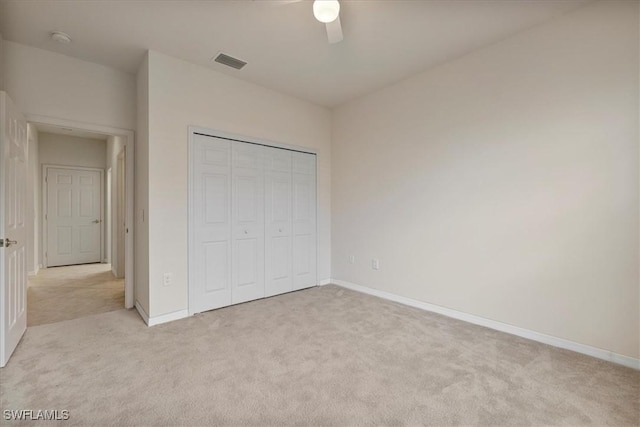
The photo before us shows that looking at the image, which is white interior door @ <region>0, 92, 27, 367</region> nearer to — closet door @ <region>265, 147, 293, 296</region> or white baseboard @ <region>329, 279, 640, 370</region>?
closet door @ <region>265, 147, 293, 296</region>

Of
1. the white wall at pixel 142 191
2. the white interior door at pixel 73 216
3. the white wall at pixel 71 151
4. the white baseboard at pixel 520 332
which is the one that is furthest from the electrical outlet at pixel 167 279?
the white wall at pixel 71 151

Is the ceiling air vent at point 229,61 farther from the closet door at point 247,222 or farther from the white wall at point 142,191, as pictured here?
the closet door at point 247,222

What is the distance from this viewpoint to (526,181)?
8.27ft

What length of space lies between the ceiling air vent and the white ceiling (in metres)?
0.07

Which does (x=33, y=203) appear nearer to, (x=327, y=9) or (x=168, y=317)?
(x=168, y=317)

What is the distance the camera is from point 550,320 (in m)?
2.40

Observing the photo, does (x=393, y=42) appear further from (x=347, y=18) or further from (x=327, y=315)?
(x=327, y=315)

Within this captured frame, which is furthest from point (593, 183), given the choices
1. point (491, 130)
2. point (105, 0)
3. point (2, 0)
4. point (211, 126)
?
point (2, 0)

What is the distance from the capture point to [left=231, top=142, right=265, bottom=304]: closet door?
11.2ft

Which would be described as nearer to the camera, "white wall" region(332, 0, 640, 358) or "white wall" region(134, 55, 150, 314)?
"white wall" region(332, 0, 640, 358)

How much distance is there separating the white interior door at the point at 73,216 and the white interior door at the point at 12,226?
4.04m

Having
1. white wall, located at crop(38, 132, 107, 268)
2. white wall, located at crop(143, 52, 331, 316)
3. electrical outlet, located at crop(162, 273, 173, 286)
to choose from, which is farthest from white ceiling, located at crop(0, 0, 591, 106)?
white wall, located at crop(38, 132, 107, 268)

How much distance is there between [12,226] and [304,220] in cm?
286

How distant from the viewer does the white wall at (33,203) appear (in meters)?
4.98
